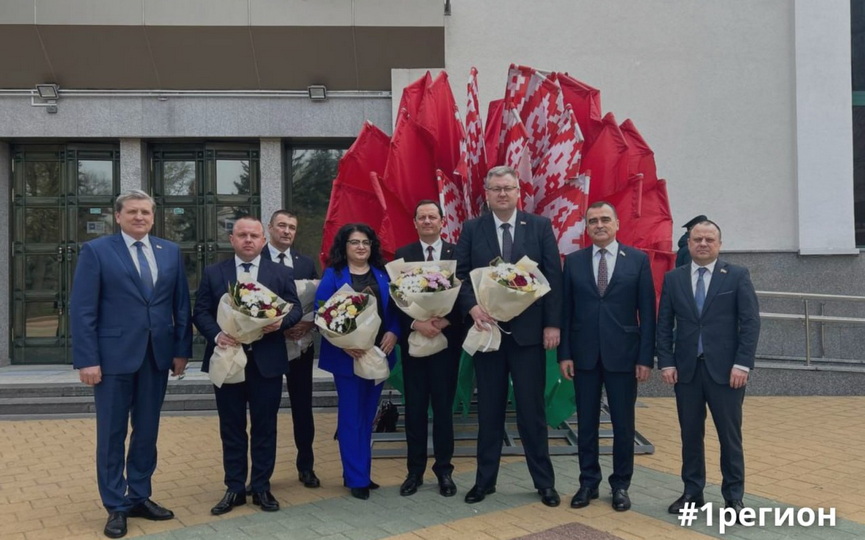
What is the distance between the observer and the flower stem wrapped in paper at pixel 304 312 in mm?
4637

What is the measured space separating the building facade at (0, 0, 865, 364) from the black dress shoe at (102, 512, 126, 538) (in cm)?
599

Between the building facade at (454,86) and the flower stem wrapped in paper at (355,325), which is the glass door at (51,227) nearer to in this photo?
the building facade at (454,86)

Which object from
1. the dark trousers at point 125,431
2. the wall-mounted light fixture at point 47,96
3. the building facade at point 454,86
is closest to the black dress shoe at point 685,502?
the dark trousers at point 125,431

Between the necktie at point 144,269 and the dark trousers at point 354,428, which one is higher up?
the necktie at point 144,269

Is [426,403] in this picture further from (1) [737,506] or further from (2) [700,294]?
(1) [737,506]

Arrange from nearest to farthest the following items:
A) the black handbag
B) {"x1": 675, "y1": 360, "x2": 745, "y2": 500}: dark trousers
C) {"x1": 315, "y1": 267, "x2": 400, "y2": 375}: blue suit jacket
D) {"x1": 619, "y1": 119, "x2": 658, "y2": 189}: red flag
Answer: {"x1": 675, "y1": 360, "x2": 745, "y2": 500}: dark trousers, {"x1": 315, "y1": 267, "x2": 400, "y2": 375}: blue suit jacket, {"x1": 619, "y1": 119, "x2": 658, "y2": 189}: red flag, the black handbag

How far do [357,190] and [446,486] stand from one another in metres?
2.53

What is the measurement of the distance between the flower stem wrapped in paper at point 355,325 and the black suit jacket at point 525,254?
613mm

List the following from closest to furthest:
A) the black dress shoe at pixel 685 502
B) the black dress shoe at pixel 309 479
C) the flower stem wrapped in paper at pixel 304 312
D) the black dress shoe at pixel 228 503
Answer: the black dress shoe at pixel 685 502, the black dress shoe at pixel 228 503, the flower stem wrapped in paper at pixel 304 312, the black dress shoe at pixel 309 479

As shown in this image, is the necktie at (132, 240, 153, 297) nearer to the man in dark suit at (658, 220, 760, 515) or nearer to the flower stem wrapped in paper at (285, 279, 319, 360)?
the flower stem wrapped in paper at (285, 279, 319, 360)

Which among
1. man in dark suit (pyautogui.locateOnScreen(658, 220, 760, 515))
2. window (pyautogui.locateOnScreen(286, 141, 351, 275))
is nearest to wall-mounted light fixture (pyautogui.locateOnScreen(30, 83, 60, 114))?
window (pyautogui.locateOnScreen(286, 141, 351, 275))

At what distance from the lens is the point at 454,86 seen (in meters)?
8.98

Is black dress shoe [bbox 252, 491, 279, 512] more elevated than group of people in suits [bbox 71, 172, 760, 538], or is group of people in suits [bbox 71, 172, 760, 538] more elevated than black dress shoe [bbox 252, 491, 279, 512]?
group of people in suits [bbox 71, 172, 760, 538]

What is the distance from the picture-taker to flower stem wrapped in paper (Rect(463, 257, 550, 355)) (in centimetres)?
397
